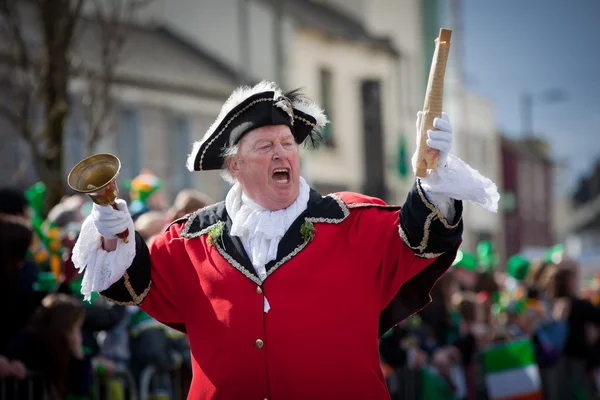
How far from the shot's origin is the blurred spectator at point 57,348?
5.86m

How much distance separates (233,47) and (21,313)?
16.5 meters

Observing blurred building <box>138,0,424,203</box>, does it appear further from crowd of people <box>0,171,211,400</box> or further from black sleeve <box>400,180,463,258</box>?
black sleeve <box>400,180,463,258</box>

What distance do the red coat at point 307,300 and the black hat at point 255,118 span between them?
→ 0.38 metres

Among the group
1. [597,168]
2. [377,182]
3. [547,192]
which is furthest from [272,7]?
[597,168]

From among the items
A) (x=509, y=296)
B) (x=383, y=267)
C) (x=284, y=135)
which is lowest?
(x=509, y=296)

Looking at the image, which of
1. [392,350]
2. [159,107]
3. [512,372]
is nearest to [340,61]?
[159,107]

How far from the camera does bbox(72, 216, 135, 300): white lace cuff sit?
163 inches

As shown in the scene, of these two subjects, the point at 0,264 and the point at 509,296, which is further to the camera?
the point at 509,296

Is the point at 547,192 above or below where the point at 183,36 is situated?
below

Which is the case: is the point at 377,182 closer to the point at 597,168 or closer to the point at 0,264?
the point at 0,264

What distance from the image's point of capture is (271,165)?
432 cm

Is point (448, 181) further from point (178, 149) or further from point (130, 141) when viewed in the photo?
point (178, 149)

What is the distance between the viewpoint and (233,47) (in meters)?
22.1

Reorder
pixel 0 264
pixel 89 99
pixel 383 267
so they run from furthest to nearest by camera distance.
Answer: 1. pixel 89 99
2. pixel 0 264
3. pixel 383 267
